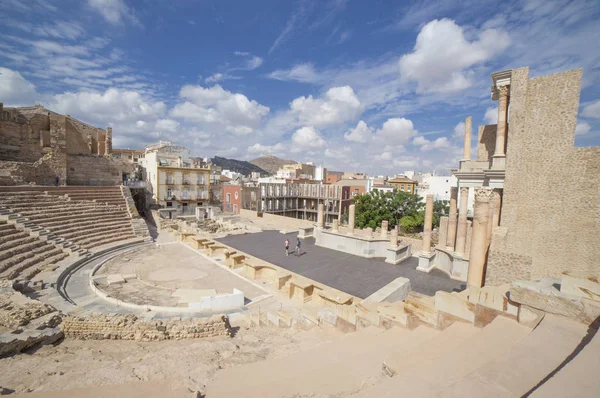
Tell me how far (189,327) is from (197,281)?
6015mm

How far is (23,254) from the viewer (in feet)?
42.4

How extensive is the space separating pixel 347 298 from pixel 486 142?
366 inches

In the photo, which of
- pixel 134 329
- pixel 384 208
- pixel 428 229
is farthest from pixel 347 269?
pixel 384 208

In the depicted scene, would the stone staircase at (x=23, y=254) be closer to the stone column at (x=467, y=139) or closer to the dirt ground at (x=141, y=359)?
the dirt ground at (x=141, y=359)

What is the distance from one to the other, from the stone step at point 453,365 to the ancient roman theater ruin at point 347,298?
24mm

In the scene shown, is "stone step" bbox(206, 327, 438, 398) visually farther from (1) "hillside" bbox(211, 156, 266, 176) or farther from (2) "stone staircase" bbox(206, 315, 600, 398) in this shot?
(1) "hillside" bbox(211, 156, 266, 176)

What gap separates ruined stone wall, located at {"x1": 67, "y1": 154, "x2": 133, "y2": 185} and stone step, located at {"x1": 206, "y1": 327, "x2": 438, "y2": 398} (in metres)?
32.3

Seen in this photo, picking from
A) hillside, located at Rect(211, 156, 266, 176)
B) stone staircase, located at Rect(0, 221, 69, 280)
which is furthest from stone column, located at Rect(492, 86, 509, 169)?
hillside, located at Rect(211, 156, 266, 176)

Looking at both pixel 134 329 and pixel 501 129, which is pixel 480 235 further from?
pixel 134 329

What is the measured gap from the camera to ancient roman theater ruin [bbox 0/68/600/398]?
3338mm

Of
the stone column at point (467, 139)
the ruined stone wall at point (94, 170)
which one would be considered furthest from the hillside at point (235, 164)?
the stone column at point (467, 139)

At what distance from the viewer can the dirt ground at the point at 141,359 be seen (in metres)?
4.38

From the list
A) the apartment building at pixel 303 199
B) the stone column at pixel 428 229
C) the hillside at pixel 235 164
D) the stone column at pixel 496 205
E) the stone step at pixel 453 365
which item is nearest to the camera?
the stone step at pixel 453 365

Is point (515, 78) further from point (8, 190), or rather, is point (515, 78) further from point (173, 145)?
point (173, 145)
